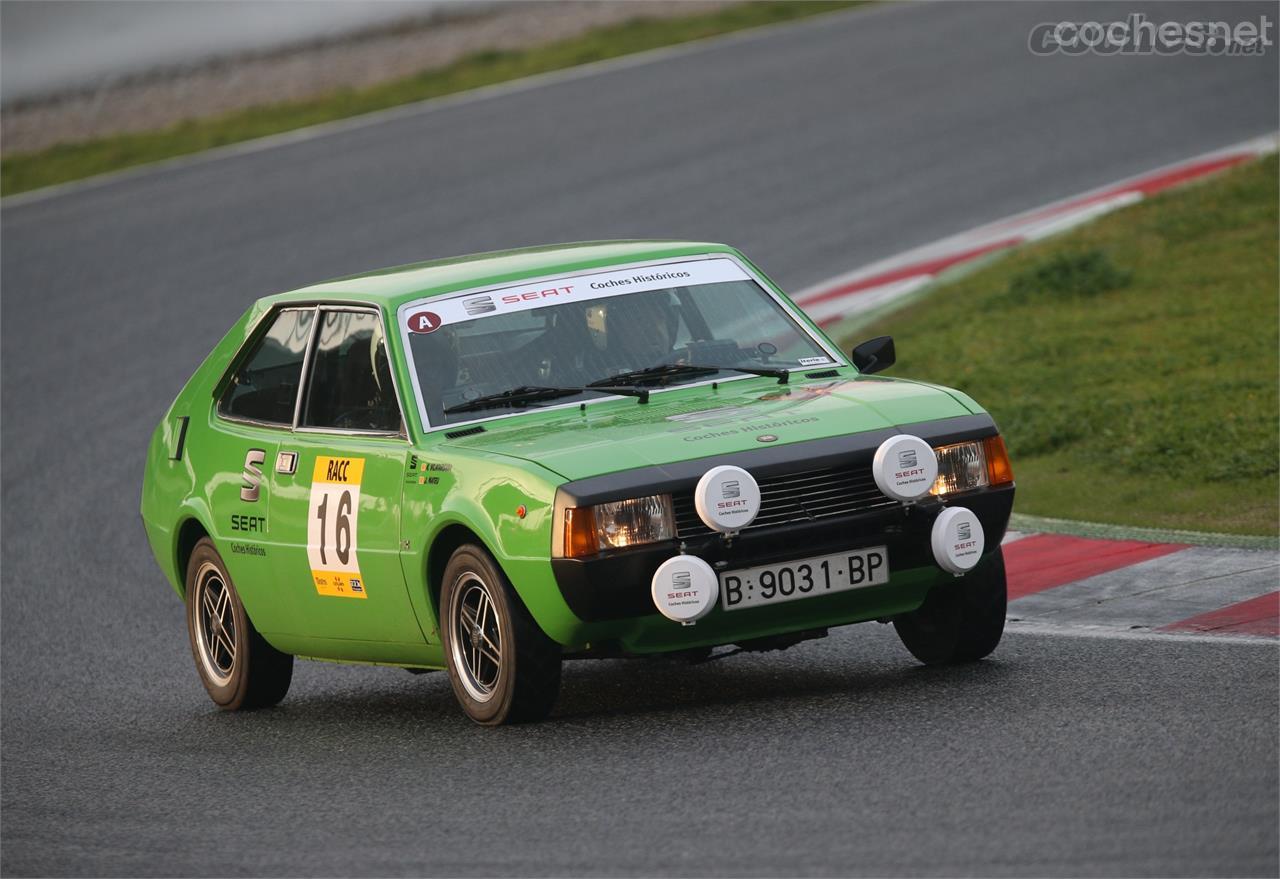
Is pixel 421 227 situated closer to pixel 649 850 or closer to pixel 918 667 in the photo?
pixel 918 667

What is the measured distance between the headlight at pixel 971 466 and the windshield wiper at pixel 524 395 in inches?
43.9

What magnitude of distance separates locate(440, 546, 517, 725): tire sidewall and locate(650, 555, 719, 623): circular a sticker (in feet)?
1.82

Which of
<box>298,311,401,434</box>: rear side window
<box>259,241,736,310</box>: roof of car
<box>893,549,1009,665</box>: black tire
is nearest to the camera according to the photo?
<box>893,549,1009,665</box>: black tire

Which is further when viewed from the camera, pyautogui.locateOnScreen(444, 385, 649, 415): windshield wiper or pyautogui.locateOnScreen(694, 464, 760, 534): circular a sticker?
pyautogui.locateOnScreen(444, 385, 649, 415): windshield wiper

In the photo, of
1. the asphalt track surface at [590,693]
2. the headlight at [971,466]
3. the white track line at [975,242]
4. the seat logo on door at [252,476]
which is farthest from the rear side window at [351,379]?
the white track line at [975,242]

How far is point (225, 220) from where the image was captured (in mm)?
21625

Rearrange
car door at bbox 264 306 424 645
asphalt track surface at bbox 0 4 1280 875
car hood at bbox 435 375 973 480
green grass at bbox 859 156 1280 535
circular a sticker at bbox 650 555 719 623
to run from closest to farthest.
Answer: asphalt track surface at bbox 0 4 1280 875, circular a sticker at bbox 650 555 719 623, car hood at bbox 435 375 973 480, car door at bbox 264 306 424 645, green grass at bbox 859 156 1280 535

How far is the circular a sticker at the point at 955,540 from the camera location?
6.68 meters

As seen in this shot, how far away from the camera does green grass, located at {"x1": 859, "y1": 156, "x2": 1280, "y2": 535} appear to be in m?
10.2

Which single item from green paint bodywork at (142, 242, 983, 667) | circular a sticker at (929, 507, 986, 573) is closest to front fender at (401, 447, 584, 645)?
green paint bodywork at (142, 242, 983, 667)

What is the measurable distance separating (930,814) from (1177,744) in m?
0.86

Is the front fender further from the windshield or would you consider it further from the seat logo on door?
the seat logo on door

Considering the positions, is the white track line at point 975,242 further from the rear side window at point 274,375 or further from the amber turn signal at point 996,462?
the amber turn signal at point 996,462

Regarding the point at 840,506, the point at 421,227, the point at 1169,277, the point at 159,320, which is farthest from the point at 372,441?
the point at 421,227
